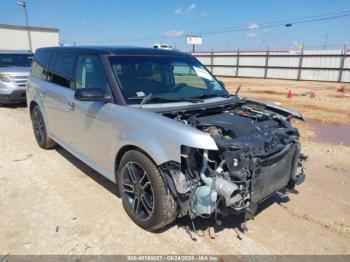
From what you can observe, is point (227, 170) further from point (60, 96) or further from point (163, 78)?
point (60, 96)

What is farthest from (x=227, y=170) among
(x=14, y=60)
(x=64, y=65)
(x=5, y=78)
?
(x=14, y=60)

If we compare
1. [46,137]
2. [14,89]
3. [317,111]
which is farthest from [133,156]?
[317,111]

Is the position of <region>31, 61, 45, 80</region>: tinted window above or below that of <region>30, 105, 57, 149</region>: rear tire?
above

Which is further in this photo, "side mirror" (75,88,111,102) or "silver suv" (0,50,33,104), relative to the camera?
"silver suv" (0,50,33,104)

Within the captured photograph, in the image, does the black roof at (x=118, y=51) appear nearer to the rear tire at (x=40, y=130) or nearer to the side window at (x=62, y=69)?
the side window at (x=62, y=69)

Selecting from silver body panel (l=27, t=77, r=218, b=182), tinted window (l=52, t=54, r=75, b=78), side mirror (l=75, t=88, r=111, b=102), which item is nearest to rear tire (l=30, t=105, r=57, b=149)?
silver body panel (l=27, t=77, r=218, b=182)

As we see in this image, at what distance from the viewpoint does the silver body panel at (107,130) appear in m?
2.82

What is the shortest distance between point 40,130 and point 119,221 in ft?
10.6

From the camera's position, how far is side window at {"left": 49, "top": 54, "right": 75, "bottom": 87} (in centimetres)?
454

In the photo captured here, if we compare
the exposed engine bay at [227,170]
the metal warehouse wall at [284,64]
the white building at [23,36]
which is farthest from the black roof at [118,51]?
the white building at [23,36]

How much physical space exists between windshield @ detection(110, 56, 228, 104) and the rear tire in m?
2.61

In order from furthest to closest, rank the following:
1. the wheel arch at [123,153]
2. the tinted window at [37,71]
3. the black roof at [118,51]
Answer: the tinted window at [37,71], the black roof at [118,51], the wheel arch at [123,153]

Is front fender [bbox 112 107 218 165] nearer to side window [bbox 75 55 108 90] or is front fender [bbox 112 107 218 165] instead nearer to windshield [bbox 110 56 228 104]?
windshield [bbox 110 56 228 104]

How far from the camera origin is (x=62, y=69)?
4.82m
